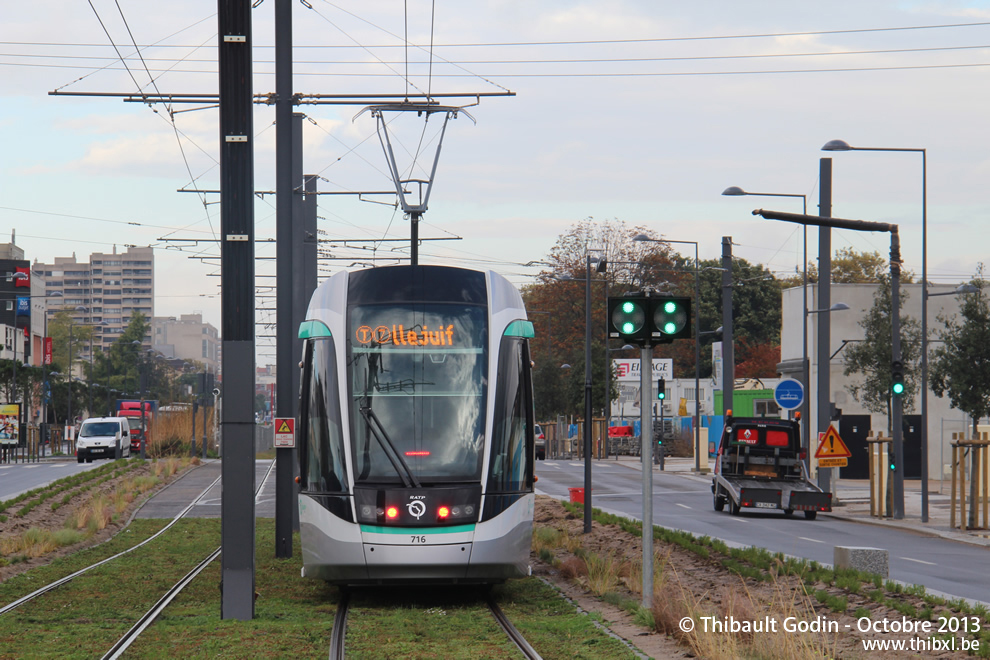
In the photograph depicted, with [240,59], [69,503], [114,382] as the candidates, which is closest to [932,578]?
[240,59]

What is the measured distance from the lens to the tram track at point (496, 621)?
408 inches

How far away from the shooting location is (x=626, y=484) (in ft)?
144

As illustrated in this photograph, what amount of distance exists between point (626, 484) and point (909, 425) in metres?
12.7

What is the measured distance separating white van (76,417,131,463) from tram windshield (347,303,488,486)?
1933 inches

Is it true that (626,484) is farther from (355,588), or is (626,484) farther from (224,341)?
(224,341)

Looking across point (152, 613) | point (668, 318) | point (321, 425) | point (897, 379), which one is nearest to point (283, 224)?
point (321, 425)

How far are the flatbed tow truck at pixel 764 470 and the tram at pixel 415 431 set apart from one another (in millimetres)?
17708

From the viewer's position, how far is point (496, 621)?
12469mm

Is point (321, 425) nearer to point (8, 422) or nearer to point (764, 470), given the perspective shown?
point (764, 470)

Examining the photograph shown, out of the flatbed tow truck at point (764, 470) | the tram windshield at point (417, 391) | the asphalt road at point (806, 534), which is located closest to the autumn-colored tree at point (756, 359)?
the asphalt road at point (806, 534)

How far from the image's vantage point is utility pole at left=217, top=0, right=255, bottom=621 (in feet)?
40.2

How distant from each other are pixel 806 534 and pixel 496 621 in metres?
14.5

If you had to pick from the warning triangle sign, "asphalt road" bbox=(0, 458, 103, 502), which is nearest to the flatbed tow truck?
the warning triangle sign

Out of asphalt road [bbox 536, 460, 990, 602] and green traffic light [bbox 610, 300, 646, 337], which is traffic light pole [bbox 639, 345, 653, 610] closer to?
green traffic light [bbox 610, 300, 646, 337]
